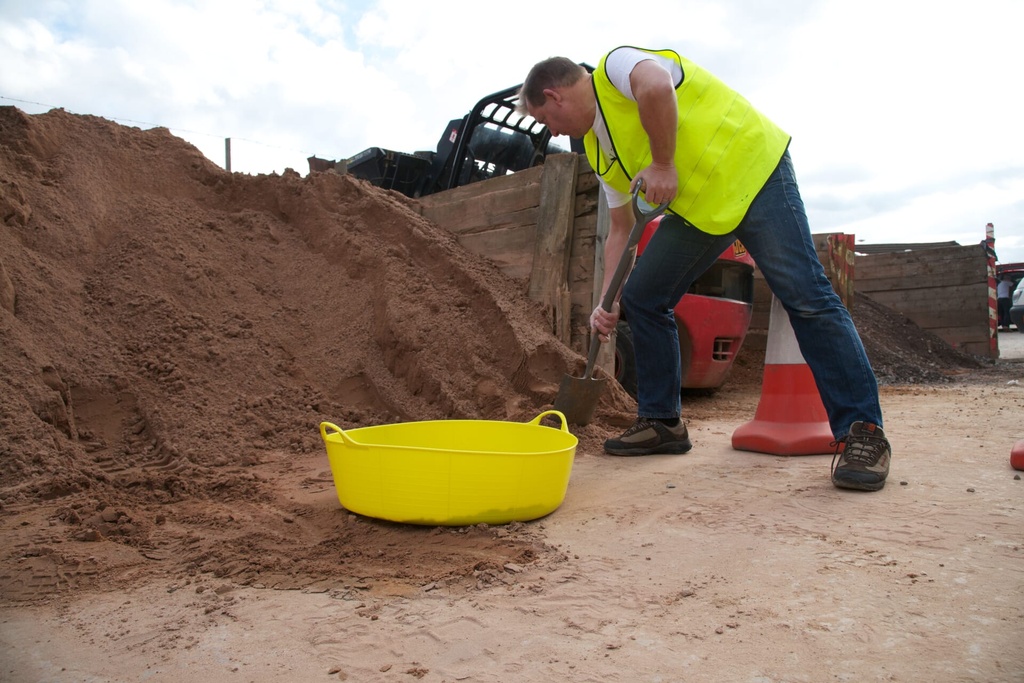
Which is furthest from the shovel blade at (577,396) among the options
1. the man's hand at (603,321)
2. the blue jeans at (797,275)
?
the blue jeans at (797,275)

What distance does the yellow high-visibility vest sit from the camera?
250cm

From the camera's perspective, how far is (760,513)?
2117 millimetres

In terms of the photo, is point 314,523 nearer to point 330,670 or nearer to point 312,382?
point 330,670

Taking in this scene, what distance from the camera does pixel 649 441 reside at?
3074 mm

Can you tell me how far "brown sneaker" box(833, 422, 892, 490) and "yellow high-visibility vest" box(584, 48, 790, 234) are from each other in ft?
2.74

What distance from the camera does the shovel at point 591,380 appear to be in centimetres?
279

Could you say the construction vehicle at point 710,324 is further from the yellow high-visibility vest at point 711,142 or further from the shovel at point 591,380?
the yellow high-visibility vest at point 711,142

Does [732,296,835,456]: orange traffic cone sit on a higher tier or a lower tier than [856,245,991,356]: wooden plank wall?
lower

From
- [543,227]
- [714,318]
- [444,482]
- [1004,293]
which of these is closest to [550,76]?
[444,482]

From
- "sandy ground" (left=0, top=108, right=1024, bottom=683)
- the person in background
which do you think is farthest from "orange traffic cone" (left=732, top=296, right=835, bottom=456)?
the person in background

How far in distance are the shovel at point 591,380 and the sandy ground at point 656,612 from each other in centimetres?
96

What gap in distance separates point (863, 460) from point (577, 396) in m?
1.24

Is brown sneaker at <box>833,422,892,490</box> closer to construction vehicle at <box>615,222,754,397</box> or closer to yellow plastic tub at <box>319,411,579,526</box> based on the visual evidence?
yellow plastic tub at <box>319,411,579,526</box>

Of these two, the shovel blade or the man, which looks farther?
the shovel blade
